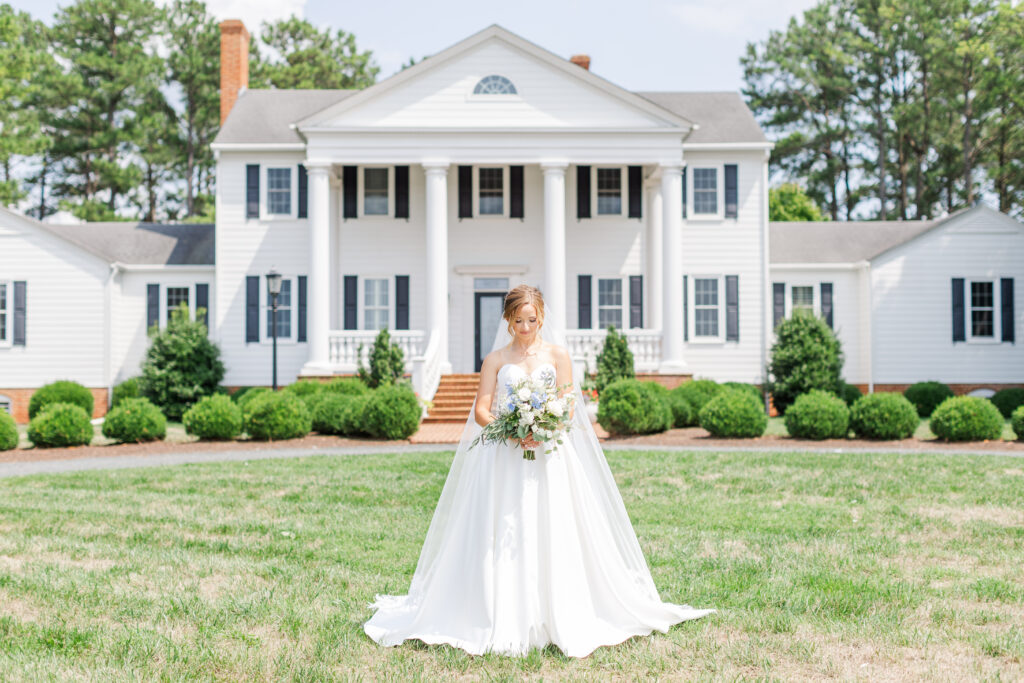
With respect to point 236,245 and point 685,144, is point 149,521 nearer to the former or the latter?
point 236,245

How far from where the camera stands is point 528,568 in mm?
5152

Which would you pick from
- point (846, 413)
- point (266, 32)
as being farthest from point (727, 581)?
point (266, 32)

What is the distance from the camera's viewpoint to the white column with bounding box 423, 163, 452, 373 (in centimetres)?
2245

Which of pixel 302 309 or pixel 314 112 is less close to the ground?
pixel 314 112

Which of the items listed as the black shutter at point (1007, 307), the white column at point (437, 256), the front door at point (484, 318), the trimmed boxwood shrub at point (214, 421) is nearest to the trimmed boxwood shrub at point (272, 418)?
the trimmed boxwood shrub at point (214, 421)

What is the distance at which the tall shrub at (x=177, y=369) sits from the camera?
2292 centimetres

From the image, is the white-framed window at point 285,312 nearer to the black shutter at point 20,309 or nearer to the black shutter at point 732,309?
the black shutter at point 20,309

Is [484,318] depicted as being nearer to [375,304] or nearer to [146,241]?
[375,304]

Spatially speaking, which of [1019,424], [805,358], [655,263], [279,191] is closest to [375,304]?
[279,191]

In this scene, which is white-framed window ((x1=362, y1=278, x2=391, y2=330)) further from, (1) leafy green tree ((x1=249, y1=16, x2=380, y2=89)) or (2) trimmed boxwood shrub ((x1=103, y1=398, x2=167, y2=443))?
(1) leafy green tree ((x1=249, y1=16, x2=380, y2=89))

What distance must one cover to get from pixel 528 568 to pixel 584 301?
64.9 feet

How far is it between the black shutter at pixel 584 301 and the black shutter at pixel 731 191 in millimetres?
4400

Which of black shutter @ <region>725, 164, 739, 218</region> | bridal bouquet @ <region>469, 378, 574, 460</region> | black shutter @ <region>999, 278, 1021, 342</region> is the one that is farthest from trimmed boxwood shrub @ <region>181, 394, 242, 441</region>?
black shutter @ <region>999, 278, 1021, 342</region>

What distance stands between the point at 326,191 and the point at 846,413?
1387 cm
